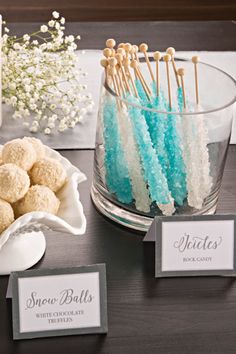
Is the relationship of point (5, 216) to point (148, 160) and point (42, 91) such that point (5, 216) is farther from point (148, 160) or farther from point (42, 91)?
point (42, 91)

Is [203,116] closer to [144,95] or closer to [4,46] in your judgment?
[144,95]

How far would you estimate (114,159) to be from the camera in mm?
1136

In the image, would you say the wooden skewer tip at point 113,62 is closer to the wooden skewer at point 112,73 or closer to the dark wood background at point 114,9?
the wooden skewer at point 112,73

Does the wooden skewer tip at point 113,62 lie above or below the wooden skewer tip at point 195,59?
below

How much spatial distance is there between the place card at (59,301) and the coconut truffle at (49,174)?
0.46ft

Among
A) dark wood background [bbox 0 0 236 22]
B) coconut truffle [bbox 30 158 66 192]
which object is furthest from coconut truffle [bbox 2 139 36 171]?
dark wood background [bbox 0 0 236 22]

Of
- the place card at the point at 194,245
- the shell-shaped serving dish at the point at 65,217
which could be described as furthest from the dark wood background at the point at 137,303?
the shell-shaped serving dish at the point at 65,217

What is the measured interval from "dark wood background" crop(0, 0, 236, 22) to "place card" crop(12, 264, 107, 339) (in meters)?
2.00

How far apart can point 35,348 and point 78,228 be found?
0.17m

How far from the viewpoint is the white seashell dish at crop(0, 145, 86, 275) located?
0.93m

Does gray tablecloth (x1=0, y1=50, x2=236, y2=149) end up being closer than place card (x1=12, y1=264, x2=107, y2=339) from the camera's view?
No

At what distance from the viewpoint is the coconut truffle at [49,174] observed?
1.02 meters

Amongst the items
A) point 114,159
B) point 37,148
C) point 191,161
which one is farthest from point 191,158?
point 37,148

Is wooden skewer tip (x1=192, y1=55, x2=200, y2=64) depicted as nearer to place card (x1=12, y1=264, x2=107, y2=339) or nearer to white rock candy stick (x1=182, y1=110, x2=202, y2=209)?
white rock candy stick (x1=182, y1=110, x2=202, y2=209)
